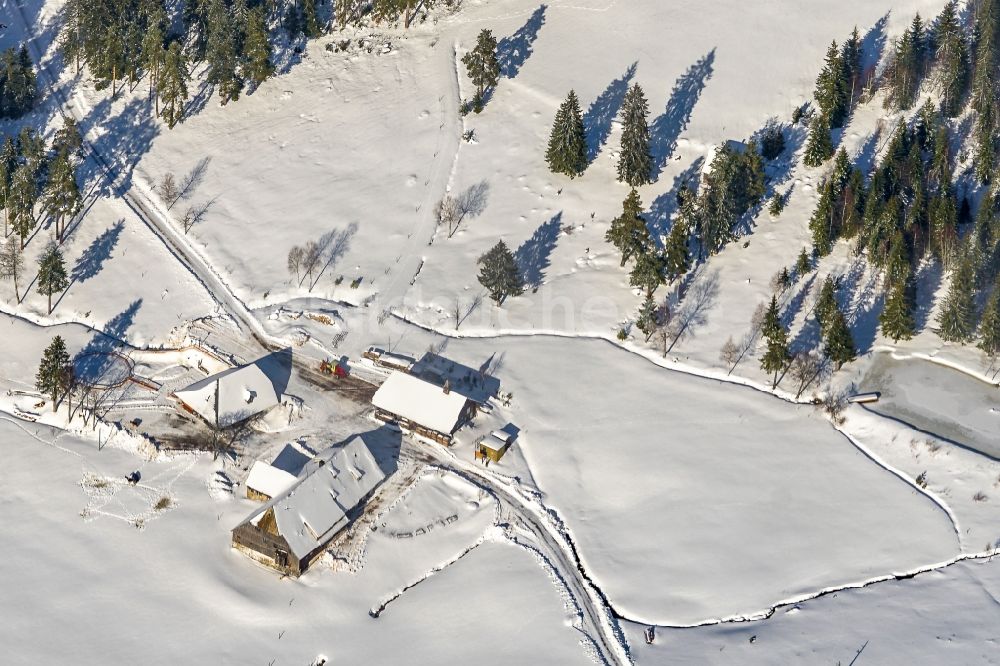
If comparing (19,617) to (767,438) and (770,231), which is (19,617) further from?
(770,231)

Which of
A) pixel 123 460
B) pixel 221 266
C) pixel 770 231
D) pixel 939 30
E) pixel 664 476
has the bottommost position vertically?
pixel 123 460

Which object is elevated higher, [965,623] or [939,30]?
[939,30]

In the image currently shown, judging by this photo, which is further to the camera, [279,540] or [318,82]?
[318,82]

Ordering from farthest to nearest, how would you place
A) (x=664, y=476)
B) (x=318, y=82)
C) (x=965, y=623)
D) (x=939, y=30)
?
1. (x=318, y=82)
2. (x=939, y=30)
3. (x=664, y=476)
4. (x=965, y=623)

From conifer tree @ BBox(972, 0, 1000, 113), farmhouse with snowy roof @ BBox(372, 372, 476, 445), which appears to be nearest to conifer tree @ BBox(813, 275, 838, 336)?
farmhouse with snowy roof @ BBox(372, 372, 476, 445)

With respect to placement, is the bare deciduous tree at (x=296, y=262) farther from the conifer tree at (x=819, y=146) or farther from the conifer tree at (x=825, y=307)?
the conifer tree at (x=819, y=146)

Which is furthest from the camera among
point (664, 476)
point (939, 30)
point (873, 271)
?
point (939, 30)

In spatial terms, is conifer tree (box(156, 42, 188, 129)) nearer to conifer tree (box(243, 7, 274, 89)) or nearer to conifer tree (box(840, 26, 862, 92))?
conifer tree (box(243, 7, 274, 89))

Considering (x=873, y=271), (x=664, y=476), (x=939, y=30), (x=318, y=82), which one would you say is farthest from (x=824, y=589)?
(x=318, y=82)
